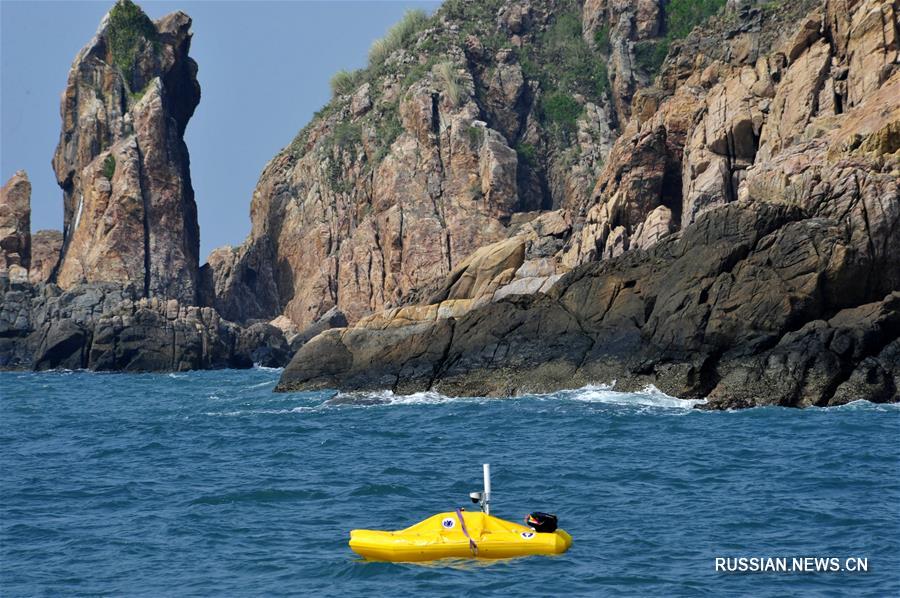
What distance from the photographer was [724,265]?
3656 cm

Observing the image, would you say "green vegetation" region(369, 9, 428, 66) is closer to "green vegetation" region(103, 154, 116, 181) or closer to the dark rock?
"green vegetation" region(103, 154, 116, 181)

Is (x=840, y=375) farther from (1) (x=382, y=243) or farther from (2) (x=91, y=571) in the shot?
(1) (x=382, y=243)

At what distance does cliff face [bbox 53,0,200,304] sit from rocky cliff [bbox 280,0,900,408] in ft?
130

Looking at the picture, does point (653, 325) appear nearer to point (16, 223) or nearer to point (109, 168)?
point (109, 168)

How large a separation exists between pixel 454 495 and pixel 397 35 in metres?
76.8

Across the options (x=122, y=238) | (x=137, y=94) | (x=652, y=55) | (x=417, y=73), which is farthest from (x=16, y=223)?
(x=652, y=55)

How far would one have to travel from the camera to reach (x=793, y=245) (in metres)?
35.4

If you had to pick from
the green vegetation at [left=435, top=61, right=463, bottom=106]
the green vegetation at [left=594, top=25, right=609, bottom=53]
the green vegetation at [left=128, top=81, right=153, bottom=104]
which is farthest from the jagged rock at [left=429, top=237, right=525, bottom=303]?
the green vegetation at [left=128, top=81, right=153, bottom=104]

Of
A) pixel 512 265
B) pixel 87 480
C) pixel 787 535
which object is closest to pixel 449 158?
pixel 512 265

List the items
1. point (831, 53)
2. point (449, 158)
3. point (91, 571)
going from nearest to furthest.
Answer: point (91, 571)
point (831, 53)
point (449, 158)

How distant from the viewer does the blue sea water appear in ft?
53.3

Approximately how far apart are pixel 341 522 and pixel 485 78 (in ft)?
230

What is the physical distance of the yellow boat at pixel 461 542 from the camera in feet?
56.1

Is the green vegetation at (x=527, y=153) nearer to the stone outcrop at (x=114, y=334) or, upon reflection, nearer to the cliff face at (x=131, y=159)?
the stone outcrop at (x=114, y=334)
